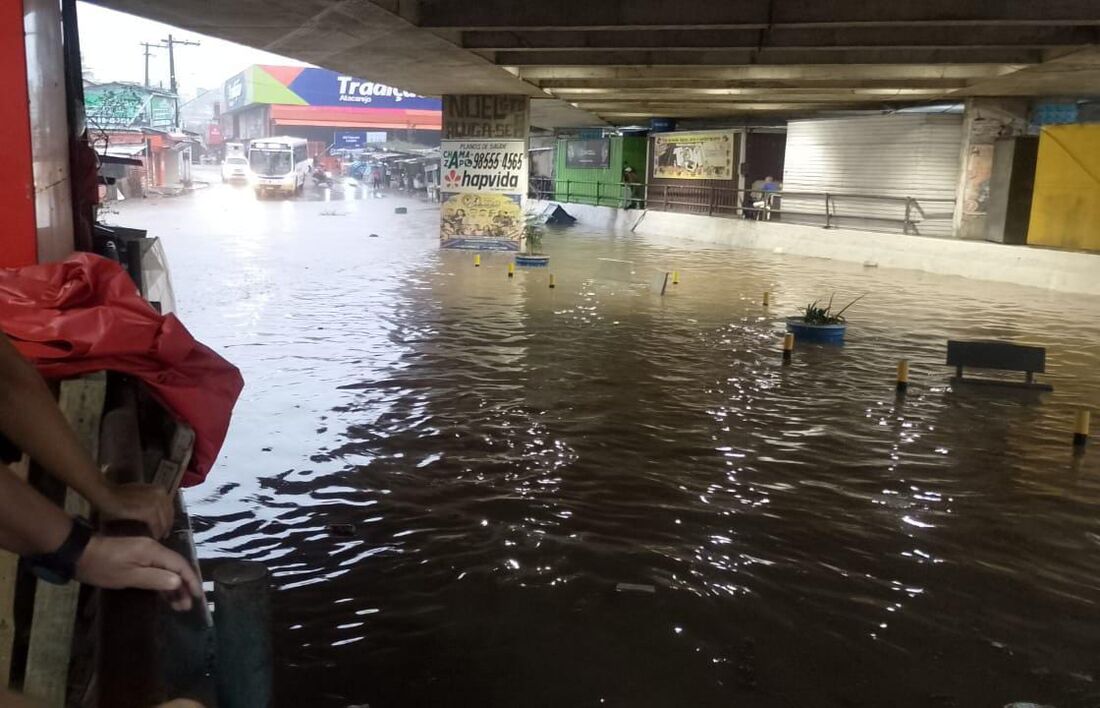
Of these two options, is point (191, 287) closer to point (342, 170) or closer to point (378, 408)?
point (378, 408)

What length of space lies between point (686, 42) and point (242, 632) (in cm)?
1428

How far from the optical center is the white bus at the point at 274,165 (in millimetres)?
46719

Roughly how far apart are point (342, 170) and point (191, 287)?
4747 centimetres

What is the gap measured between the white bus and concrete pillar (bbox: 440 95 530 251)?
26.7 m

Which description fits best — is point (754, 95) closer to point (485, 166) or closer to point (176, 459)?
point (485, 166)

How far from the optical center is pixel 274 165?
47.1m

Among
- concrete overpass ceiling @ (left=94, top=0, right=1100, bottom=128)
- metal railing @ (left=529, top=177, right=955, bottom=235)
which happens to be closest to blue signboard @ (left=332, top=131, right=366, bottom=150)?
metal railing @ (left=529, top=177, right=955, bottom=235)

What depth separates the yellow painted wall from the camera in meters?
18.5

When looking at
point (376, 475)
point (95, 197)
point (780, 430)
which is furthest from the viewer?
point (780, 430)

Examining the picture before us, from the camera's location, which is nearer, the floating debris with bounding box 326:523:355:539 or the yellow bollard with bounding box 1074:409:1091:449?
the floating debris with bounding box 326:523:355:539

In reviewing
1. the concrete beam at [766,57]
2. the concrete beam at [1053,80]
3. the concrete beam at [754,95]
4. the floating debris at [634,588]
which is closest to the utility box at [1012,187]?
the concrete beam at [1053,80]

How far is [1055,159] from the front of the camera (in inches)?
760

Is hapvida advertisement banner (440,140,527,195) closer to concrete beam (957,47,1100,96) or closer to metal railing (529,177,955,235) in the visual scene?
metal railing (529,177,955,235)

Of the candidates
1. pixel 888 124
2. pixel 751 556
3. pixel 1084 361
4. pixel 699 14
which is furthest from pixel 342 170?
pixel 751 556
